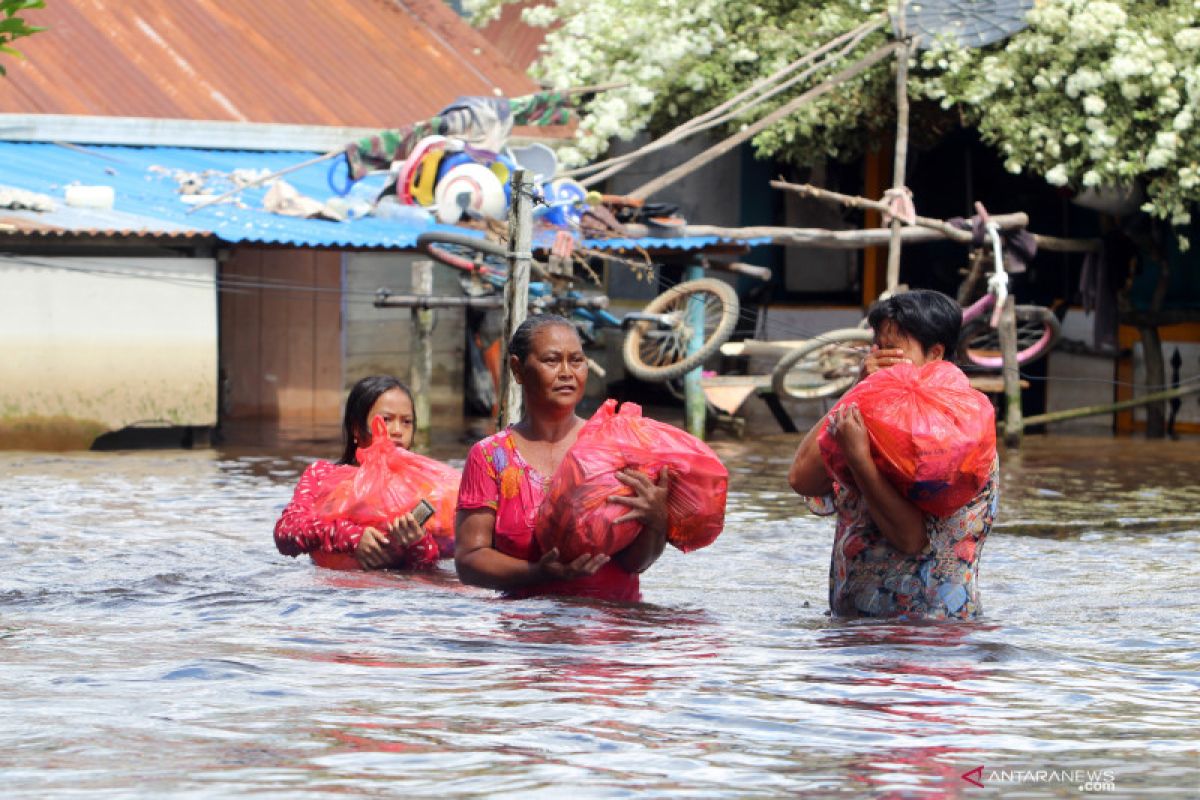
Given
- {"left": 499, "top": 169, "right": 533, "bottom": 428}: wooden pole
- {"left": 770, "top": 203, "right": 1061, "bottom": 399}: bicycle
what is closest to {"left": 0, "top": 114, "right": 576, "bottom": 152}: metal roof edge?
{"left": 770, "top": 203, "right": 1061, "bottom": 399}: bicycle

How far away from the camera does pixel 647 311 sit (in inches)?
718

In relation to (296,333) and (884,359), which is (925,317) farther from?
(296,333)

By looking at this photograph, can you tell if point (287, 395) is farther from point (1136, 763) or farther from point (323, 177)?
point (1136, 763)

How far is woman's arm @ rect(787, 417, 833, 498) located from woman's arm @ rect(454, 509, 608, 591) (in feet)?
2.17

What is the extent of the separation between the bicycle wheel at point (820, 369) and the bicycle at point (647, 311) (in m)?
0.76

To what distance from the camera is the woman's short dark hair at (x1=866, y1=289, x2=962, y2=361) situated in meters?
5.86

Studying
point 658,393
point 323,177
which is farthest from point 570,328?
point 658,393

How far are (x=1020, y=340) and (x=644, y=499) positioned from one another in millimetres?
14222

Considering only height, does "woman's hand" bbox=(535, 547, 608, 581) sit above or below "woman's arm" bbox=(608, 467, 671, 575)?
below

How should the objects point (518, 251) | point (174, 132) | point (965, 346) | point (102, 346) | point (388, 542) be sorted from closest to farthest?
point (388, 542) < point (518, 251) < point (102, 346) < point (965, 346) < point (174, 132)

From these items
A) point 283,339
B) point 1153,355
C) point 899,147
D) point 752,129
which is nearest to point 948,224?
point 899,147

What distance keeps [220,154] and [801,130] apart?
6.10 metres

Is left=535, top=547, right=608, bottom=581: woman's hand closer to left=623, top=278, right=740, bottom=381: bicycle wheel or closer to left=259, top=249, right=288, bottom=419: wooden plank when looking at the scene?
left=623, top=278, right=740, bottom=381: bicycle wheel

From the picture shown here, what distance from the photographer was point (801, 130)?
63.3 feet
